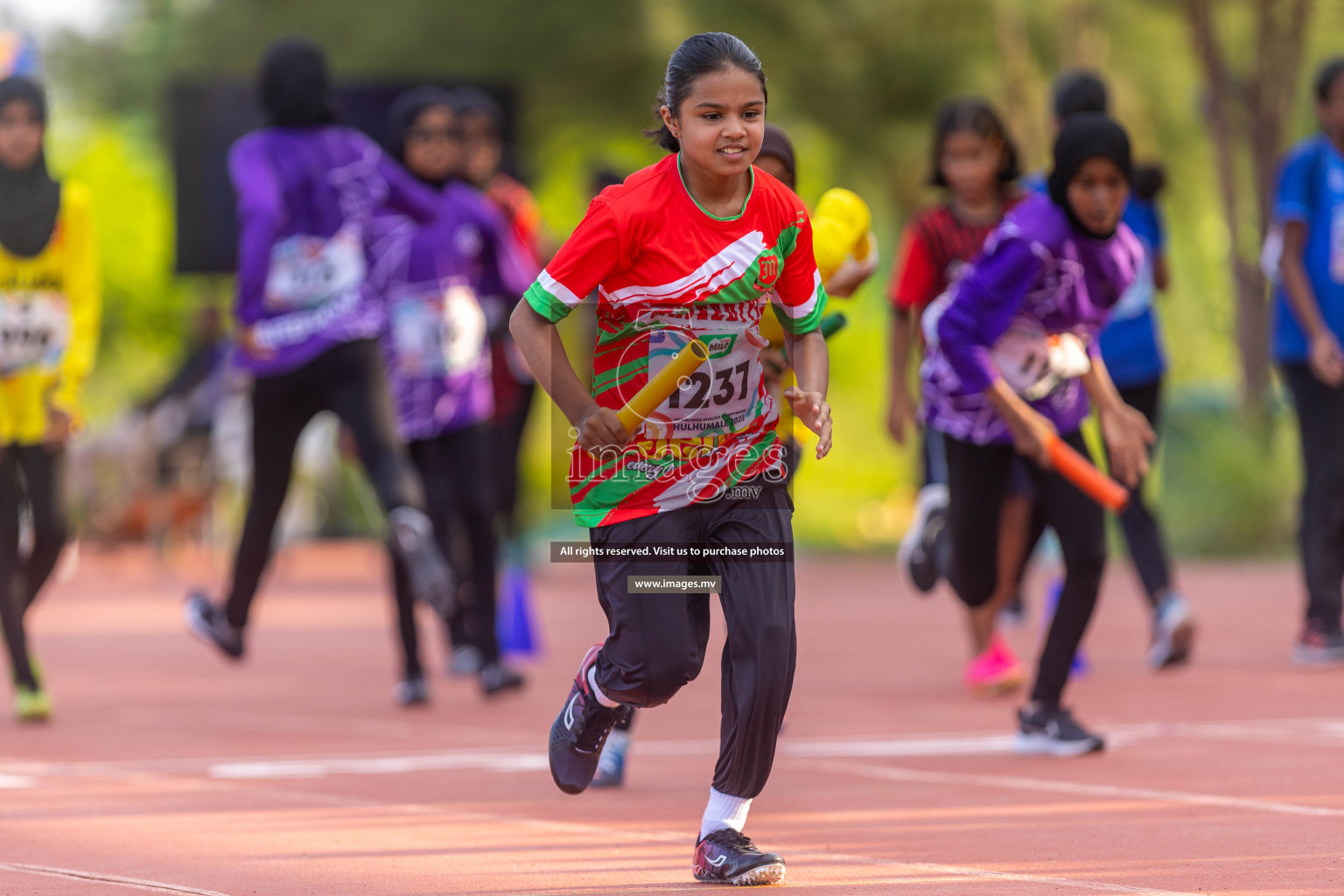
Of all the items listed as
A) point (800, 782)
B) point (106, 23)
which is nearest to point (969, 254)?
point (800, 782)

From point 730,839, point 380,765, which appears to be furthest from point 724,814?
point 380,765

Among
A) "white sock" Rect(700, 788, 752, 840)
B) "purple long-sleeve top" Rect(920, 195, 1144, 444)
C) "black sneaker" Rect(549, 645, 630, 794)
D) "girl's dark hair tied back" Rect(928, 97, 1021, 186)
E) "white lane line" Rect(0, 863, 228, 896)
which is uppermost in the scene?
"girl's dark hair tied back" Rect(928, 97, 1021, 186)

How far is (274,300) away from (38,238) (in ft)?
3.03

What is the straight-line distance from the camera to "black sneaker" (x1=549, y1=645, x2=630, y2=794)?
5.06m

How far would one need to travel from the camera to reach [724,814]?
475 cm

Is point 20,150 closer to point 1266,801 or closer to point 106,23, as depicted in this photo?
point 1266,801

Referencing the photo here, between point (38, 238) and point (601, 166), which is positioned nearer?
point (38, 238)

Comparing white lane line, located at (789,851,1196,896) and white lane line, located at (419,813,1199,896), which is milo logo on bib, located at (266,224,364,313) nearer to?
white lane line, located at (419,813,1199,896)

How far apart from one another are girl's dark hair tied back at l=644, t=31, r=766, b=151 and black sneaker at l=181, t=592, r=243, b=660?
4108mm

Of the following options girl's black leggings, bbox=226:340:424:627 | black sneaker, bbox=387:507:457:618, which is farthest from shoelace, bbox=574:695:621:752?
girl's black leggings, bbox=226:340:424:627

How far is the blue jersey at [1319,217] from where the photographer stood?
892 centimetres

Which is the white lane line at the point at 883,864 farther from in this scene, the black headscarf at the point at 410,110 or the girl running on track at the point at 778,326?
the black headscarf at the point at 410,110

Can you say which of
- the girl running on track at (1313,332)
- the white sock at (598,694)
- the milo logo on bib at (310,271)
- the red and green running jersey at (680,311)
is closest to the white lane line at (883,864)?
the white sock at (598,694)

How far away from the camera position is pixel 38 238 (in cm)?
789
